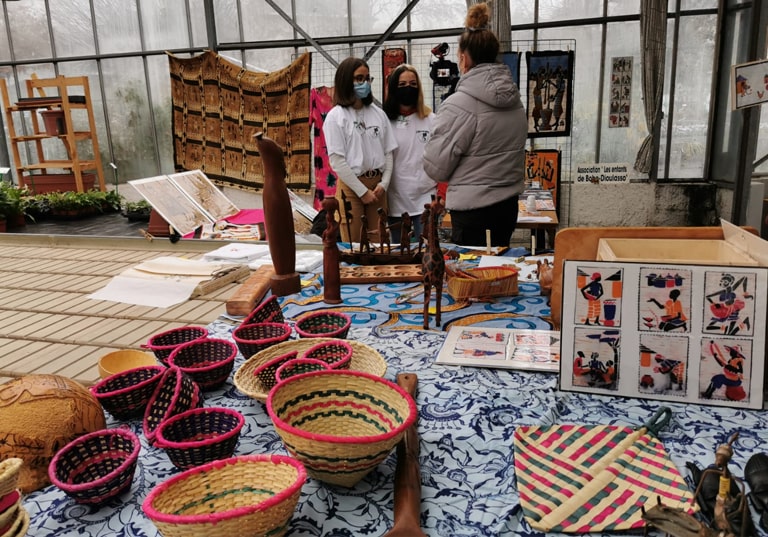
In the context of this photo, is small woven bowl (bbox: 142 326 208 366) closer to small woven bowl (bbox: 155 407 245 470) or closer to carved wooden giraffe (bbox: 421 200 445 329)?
small woven bowl (bbox: 155 407 245 470)

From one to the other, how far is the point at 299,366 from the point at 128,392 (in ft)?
0.97

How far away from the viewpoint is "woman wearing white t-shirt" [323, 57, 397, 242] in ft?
9.18

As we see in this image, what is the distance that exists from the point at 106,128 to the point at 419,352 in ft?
24.9

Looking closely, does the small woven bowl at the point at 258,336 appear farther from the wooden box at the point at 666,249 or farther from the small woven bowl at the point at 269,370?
the wooden box at the point at 666,249

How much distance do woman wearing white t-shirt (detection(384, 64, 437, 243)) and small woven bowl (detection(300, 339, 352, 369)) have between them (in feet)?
6.60

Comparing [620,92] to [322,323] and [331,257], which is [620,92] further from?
[322,323]

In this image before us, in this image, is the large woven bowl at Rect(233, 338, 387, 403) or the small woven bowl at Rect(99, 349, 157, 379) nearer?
the large woven bowl at Rect(233, 338, 387, 403)

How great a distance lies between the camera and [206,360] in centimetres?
114

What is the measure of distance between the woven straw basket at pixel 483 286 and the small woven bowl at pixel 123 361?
839 millimetres

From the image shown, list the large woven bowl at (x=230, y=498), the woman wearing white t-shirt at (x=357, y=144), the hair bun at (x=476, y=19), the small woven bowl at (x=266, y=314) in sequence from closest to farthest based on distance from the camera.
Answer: the large woven bowl at (x=230, y=498) < the small woven bowl at (x=266, y=314) < the hair bun at (x=476, y=19) < the woman wearing white t-shirt at (x=357, y=144)

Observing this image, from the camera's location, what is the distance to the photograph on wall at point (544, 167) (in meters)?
4.93

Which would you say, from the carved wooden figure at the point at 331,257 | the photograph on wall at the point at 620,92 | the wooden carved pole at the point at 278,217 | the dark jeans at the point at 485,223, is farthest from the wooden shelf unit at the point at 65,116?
the carved wooden figure at the point at 331,257

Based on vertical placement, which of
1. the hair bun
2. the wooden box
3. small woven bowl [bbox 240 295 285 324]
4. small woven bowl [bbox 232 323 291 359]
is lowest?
small woven bowl [bbox 232 323 291 359]

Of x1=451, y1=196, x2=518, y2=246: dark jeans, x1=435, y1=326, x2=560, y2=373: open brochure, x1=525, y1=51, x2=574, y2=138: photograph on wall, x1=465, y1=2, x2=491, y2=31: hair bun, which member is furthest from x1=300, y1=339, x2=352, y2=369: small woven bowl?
x1=525, y1=51, x2=574, y2=138: photograph on wall
